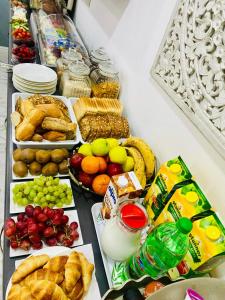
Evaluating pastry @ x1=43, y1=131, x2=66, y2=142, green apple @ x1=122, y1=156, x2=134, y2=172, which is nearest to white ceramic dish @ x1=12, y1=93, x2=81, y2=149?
pastry @ x1=43, y1=131, x2=66, y2=142

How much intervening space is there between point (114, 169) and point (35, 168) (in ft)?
0.93

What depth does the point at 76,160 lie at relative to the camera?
91cm

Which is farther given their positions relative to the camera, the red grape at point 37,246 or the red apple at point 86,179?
the red apple at point 86,179

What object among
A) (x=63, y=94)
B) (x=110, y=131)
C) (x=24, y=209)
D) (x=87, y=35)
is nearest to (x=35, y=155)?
(x=24, y=209)

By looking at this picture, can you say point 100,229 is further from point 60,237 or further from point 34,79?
point 34,79

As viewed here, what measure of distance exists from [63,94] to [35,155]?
18.9 inches

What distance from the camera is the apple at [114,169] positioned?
0.92m

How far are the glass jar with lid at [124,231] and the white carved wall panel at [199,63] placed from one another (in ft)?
0.99

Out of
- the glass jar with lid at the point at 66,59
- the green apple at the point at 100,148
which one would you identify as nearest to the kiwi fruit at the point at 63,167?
the green apple at the point at 100,148

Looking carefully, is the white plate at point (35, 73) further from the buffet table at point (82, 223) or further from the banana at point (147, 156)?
the banana at point (147, 156)

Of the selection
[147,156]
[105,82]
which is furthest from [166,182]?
[105,82]

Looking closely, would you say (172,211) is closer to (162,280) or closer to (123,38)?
(162,280)

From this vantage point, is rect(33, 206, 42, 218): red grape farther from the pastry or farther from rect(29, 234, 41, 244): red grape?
the pastry

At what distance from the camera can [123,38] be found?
1320mm
